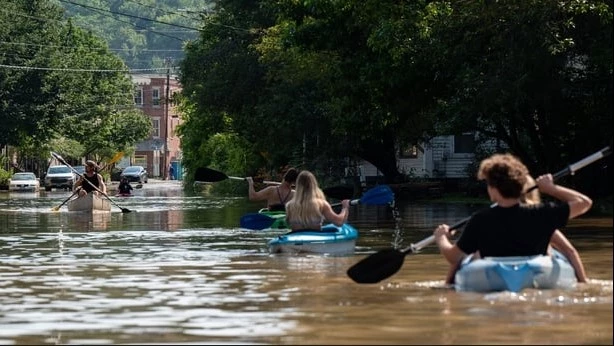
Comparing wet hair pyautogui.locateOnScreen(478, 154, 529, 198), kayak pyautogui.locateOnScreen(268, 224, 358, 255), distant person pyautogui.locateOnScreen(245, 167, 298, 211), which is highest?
wet hair pyautogui.locateOnScreen(478, 154, 529, 198)

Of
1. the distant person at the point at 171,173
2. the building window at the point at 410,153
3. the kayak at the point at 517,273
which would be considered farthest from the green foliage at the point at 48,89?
the kayak at the point at 517,273

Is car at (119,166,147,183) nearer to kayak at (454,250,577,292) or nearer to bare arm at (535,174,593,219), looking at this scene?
kayak at (454,250,577,292)

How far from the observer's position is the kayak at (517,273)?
Answer: 14.2 m

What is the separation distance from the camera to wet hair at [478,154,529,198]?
45.5ft

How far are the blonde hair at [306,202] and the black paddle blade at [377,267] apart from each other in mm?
5752

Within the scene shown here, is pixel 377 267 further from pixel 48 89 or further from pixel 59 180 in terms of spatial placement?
pixel 48 89

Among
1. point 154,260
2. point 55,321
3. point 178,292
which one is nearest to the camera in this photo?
→ point 55,321

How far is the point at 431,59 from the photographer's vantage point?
34938 millimetres

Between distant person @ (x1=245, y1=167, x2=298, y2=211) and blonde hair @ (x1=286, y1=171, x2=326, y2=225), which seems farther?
distant person @ (x1=245, y1=167, x2=298, y2=211)

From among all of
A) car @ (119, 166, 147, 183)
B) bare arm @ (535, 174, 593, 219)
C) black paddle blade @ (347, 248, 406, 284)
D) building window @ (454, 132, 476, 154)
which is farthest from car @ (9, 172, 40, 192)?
bare arm @ (535, 174, 593, 219)

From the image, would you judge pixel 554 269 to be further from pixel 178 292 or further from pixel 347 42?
pixel 347 42

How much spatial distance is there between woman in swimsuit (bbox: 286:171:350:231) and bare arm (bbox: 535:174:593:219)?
26.6 ft

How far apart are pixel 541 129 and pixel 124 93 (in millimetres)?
91692

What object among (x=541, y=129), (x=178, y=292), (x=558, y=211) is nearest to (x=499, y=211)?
(x=558, y=211)
